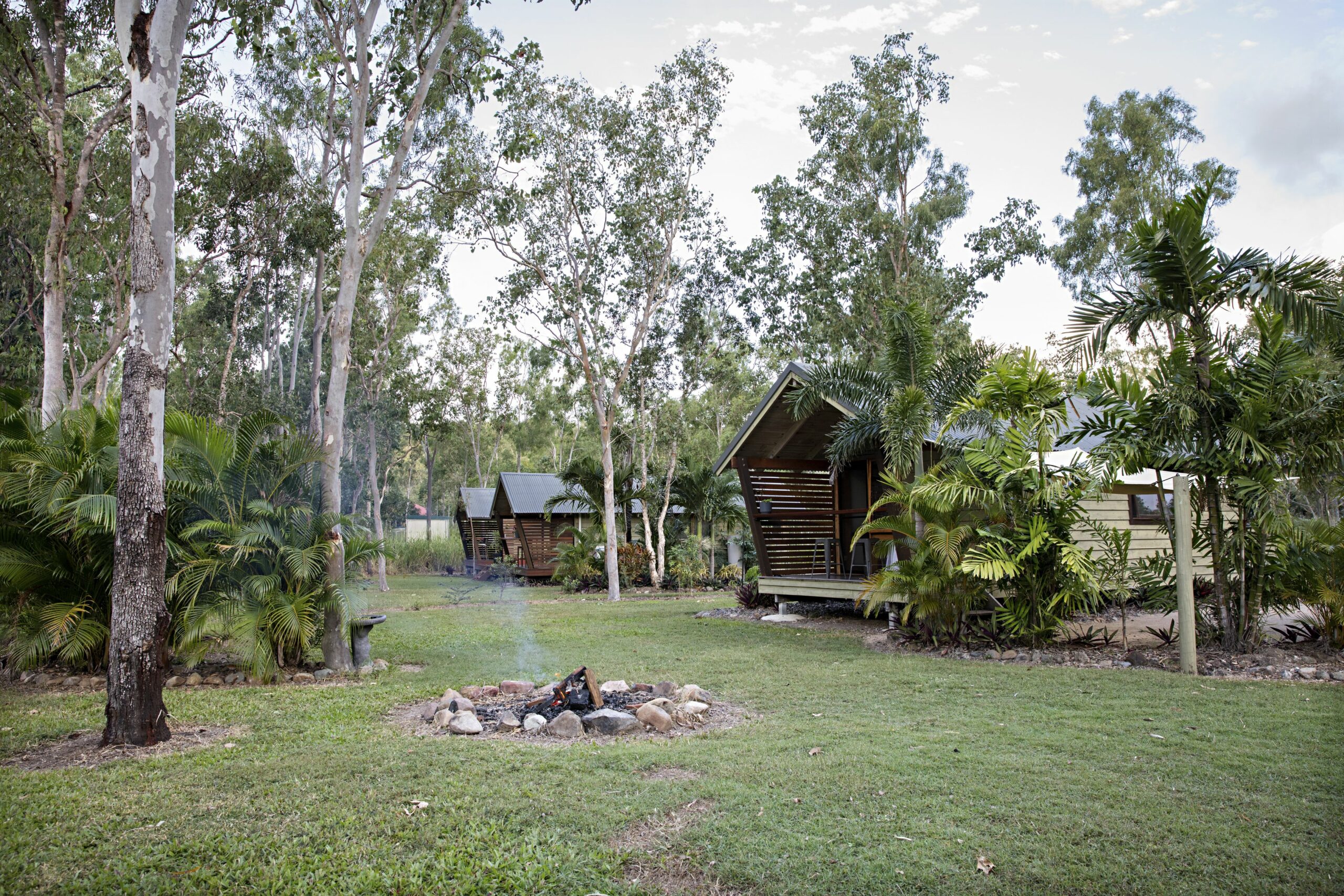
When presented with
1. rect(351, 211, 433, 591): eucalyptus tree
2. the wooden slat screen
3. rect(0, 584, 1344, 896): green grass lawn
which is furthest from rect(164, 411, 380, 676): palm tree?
rect(351, 211, 433, 591): eucalyptus tree

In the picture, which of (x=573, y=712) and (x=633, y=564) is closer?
(x=573, y=712)

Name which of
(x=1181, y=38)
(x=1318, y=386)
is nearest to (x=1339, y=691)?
(x=1318, y=386)

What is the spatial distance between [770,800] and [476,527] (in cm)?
2984

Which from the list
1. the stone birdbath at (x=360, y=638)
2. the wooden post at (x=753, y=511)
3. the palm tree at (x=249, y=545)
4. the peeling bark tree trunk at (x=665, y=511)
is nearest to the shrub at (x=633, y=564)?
the peeling bark tree trunk at (x=665, y=511)

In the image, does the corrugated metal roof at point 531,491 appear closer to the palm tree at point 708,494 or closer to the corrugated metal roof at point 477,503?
the corrugated metal roof at point 477,503

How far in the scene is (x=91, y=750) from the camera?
5.34 m

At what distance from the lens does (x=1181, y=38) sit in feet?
34.8

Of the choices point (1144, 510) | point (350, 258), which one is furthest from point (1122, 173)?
point (350, 258)

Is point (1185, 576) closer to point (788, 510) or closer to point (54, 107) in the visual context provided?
point (788, 510)

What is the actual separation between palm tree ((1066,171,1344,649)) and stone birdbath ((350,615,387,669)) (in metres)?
8.92

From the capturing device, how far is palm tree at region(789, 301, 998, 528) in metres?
10.1

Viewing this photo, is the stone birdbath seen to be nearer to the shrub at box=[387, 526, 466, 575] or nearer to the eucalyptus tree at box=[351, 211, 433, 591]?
the eucalyptus tree at box=[351, 211, 433, 591]

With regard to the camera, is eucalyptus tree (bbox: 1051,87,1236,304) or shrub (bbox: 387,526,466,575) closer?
eucalyptus tree (bbox: 1051,87,1236,304)

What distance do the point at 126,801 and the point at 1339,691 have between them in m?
8.80
